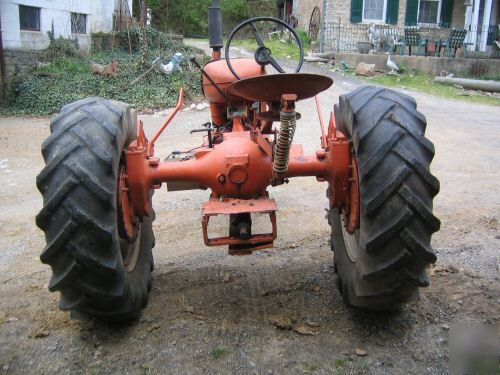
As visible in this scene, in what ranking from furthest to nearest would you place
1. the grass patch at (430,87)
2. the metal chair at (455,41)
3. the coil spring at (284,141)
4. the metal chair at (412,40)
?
the metal chair at (412,40) < the metal chair at (455,41) < the grass patch at (430,87) < the coil spring at (284,141)

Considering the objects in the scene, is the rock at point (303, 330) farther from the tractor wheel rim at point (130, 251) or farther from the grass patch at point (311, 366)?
the tractor wheel rim at point (130, 251)

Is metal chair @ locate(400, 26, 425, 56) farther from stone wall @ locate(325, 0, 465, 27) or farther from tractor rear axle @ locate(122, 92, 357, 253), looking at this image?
tractor rear axle @ locate(122, 92, 357, 253)

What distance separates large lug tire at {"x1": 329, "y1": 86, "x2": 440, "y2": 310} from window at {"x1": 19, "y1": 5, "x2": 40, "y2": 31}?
540 inches

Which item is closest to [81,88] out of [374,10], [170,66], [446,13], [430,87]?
[170,66]

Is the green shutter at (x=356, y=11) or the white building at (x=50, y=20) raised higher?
the green shutter at (x=356, y=11)

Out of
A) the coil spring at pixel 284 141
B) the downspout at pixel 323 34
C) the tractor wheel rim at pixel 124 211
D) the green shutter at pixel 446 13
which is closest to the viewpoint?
the coil spring at pixel 284 141

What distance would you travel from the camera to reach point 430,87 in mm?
15172

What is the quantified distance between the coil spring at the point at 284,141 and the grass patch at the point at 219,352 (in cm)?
100

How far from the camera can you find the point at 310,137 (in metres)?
9.43

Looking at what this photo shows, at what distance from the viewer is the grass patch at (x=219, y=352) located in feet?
8.55

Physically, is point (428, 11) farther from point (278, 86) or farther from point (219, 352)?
point (219, 352)

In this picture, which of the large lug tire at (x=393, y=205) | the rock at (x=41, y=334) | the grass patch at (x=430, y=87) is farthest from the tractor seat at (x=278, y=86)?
the grass patch at (x=430, y=87)

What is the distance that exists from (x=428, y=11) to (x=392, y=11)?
5.84ft

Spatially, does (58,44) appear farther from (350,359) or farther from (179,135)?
(350,359)
